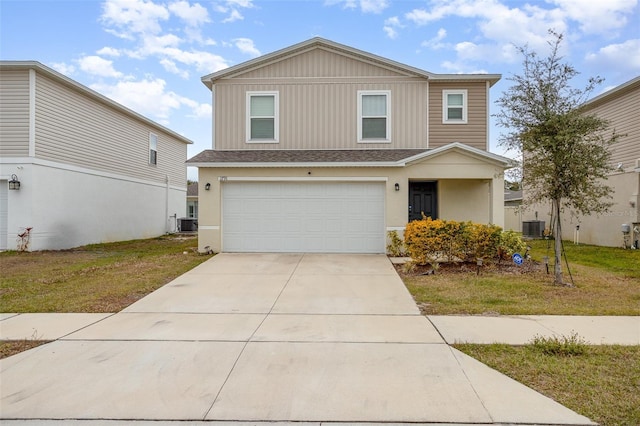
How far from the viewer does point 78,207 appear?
15000 mm

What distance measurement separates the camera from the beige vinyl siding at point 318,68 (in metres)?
13.6

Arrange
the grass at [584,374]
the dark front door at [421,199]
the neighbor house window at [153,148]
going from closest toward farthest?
1. the grass at [584,374]
2. the dark front door at [421,199]
3. the neighbor house window at [153,148]

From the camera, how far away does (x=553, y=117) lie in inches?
306

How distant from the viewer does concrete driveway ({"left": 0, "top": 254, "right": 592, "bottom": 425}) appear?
128 inches

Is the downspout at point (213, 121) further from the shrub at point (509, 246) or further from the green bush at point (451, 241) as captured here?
the shrub at point (509, 246)

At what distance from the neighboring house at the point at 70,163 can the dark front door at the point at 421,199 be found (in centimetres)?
1266

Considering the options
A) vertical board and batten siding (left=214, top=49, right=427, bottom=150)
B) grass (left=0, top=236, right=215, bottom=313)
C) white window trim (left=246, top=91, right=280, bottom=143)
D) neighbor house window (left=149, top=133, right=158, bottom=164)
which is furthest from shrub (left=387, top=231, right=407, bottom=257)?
neighbor house window (left=149, top=133, right=158, bottom=164)

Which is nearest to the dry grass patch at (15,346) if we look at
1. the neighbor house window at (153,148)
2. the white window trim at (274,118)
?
the white window trim at (274,118)

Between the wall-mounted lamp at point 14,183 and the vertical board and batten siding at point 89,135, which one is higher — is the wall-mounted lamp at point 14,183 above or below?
below

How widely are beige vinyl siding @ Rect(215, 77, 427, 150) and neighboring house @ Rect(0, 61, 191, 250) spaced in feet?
19.2

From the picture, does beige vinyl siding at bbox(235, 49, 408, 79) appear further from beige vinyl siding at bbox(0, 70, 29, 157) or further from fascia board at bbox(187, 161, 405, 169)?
beige vinyl siding at bbox(0, 70, 29, 157)

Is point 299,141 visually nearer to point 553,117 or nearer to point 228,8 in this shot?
point 228,8

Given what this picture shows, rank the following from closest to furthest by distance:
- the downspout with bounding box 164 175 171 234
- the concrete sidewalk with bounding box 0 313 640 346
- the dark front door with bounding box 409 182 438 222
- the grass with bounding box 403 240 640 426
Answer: the grass with bounding box 403 240 640 426
the concrete sidewalk with bounding box 0 313 640 346
the dark front door with bounding box 409 182 438 222
the downspout with bounding box 164 175 171 234

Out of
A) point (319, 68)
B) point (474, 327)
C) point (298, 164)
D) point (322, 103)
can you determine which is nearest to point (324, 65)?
point (319, 68)
